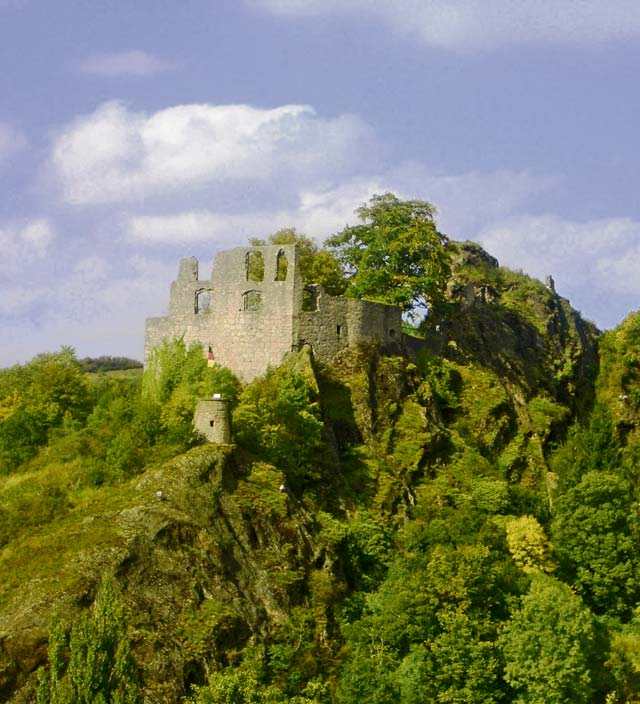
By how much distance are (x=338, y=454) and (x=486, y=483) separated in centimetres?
665

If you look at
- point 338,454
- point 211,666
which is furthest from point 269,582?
point 338,454

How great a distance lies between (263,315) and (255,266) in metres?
5.42

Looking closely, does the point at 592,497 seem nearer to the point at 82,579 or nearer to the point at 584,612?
the point at 584,612

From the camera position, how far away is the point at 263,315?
5628 cm

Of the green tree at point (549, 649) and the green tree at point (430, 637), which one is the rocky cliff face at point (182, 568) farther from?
the green tree at point (549, 649)

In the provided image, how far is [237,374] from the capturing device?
185 ft

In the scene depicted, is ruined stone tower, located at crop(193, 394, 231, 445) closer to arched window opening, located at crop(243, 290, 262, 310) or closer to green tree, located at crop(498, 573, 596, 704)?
arched window opening, located at crop(243, 290, 262, 310)

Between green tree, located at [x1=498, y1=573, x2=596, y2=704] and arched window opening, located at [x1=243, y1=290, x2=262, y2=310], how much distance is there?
737 inches

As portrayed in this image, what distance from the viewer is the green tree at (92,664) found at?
37.3 metres

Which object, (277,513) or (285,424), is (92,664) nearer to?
(277,513)

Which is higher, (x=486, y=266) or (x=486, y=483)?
(x=486, y=266)

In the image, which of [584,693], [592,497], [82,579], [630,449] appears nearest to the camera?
[82,579]

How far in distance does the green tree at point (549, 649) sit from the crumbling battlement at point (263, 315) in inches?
623

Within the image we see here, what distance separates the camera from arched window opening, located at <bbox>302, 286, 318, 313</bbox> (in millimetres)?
56875
